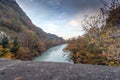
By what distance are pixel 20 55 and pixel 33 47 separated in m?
13.7

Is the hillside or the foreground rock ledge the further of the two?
the hillside

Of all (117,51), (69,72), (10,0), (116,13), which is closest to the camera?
(69,72)

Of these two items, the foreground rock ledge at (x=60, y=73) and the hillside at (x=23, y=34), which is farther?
the hillside at (x=23, y=34)

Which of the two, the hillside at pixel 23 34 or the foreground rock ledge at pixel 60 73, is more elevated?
the hillside at pixel 23 34

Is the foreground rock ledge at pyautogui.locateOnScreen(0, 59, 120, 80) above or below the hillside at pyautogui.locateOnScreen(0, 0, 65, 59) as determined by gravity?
below

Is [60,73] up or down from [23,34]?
down

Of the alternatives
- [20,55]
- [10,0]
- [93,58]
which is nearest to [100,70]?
[93,58]

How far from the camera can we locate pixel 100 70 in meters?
6.35

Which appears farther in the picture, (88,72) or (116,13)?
(116,13)

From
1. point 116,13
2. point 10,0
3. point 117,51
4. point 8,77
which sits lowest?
point 8,77

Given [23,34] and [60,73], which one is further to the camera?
[23,34]

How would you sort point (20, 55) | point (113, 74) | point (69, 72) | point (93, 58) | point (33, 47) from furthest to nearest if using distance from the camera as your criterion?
point (33, 47) → point (20, 55) → point (93, 58) → point (69, 72) → point (113, 74)

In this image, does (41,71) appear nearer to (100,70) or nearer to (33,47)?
(100,70)

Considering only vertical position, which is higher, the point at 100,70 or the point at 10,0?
the point at 10,0
